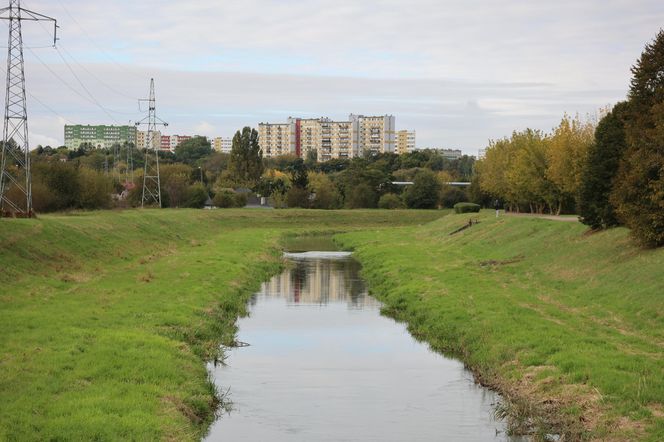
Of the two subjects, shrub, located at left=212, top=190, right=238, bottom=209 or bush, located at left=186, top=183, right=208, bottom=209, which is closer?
bush, located at left=186, top=183, right=208, bottom=209

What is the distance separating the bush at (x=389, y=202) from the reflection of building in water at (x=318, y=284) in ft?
218

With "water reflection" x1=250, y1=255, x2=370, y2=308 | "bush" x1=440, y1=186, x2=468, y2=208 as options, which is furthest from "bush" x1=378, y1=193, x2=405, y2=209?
"water reflection" x1=250, y1=255, x2=370, y2=308

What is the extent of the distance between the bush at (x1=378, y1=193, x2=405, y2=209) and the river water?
3457 inches

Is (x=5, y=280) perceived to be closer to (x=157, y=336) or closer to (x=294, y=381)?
(x=157, y=336)

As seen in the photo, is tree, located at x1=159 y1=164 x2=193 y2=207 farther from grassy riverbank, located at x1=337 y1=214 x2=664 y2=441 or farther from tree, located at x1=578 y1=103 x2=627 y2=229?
tree, located at x1=578 y1=103 x2=627 y2=229

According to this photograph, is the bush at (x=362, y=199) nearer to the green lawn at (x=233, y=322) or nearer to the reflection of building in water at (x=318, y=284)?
the reflection of building in water at (x=318, y=284)

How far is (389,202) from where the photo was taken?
4717 inches

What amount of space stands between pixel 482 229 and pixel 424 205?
202ft

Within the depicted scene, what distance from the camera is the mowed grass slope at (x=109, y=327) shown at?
1443 centimetres

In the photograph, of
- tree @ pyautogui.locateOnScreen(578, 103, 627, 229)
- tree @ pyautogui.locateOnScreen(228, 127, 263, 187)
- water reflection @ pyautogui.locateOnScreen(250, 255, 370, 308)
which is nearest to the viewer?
water reflection @ pyautogui.locateOnScreen(250, 255, 370, 308)

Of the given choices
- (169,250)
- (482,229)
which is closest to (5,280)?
(169,250)

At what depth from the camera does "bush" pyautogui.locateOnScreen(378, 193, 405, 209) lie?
119688 millimetres

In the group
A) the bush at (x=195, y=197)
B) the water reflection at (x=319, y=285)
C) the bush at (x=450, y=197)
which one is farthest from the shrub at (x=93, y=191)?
the bush at (x=450, y=197)

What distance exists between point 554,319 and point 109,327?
11.8 metres
